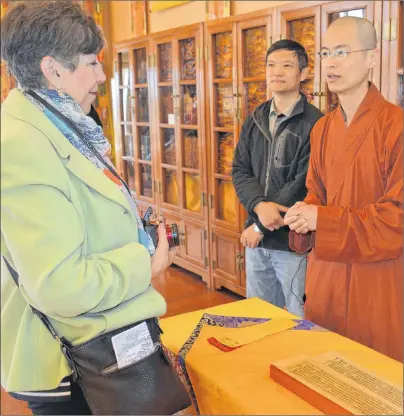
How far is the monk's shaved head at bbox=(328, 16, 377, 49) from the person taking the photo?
1632 millimetres

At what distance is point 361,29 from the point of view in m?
1.64

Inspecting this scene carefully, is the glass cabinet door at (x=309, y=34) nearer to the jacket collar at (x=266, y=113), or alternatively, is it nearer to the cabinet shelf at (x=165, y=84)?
the jacket collar at (x=266, y=113)

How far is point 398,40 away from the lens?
233 cm

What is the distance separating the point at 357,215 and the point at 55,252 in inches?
36.3

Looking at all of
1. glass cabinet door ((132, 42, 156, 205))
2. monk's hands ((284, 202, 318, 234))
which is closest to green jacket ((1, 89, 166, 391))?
monk's hands ((284, 202, 318, 234))

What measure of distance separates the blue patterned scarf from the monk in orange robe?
25.8 inches

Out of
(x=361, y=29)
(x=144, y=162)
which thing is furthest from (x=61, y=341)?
(x=144, y=162)

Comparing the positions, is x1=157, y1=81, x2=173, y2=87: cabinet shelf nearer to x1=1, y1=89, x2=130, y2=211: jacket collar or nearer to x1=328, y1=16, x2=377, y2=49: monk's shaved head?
x1=328, y1=16, x2=377, y2=49: monk's shaved head

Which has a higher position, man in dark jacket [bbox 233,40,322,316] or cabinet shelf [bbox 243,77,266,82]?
cabinet shelf [bbox 243,77,266,82]

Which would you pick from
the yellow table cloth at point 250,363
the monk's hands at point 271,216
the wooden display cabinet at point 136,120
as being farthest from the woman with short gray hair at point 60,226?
the wooden display cabinet at point 136,120

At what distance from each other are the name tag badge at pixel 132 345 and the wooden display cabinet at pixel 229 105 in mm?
2346

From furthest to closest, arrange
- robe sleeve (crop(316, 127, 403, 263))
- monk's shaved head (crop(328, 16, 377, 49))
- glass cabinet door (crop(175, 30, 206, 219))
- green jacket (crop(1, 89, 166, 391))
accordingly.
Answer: glass cabinet door (crop(175, 30, 206, 219)) < monk's shaved head (crop(328, 16, 377, 49)) < robe sleeve (crop(316, 127, 403, 263)) < green jacket (crop(1, 89, 166, 391))

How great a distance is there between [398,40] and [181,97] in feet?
6.27

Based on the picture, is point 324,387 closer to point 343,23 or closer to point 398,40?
point 343,23
